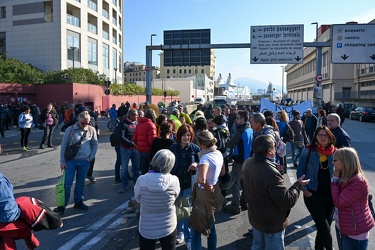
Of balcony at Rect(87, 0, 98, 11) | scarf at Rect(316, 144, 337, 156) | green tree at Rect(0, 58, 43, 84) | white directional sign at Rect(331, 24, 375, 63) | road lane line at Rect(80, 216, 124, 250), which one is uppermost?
balcony at Rect(87, 0, 98, 11)

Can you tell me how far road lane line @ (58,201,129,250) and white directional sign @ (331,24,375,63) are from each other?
56.5 ft

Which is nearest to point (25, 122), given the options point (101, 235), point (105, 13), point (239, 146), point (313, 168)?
point (101, 235)

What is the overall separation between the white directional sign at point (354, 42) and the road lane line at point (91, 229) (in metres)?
17.2

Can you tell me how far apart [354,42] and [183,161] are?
18169mm

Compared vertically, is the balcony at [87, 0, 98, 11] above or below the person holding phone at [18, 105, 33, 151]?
above

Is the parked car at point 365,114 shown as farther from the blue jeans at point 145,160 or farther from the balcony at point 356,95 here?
the blue jeans at point 145,160

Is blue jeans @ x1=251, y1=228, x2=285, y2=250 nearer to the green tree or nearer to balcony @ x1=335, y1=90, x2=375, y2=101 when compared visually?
the green tree

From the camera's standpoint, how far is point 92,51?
40.2 meters

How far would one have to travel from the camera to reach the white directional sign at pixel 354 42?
19.0 metres

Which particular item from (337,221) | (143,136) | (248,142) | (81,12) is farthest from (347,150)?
(81,12)

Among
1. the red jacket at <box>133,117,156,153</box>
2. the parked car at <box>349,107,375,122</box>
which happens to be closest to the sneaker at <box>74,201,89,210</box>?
the red jacket at <box>133,117,156,153</box>

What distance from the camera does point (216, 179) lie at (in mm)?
4023

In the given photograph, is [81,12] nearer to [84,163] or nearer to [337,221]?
[84,163]

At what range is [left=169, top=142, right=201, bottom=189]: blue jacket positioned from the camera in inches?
181
